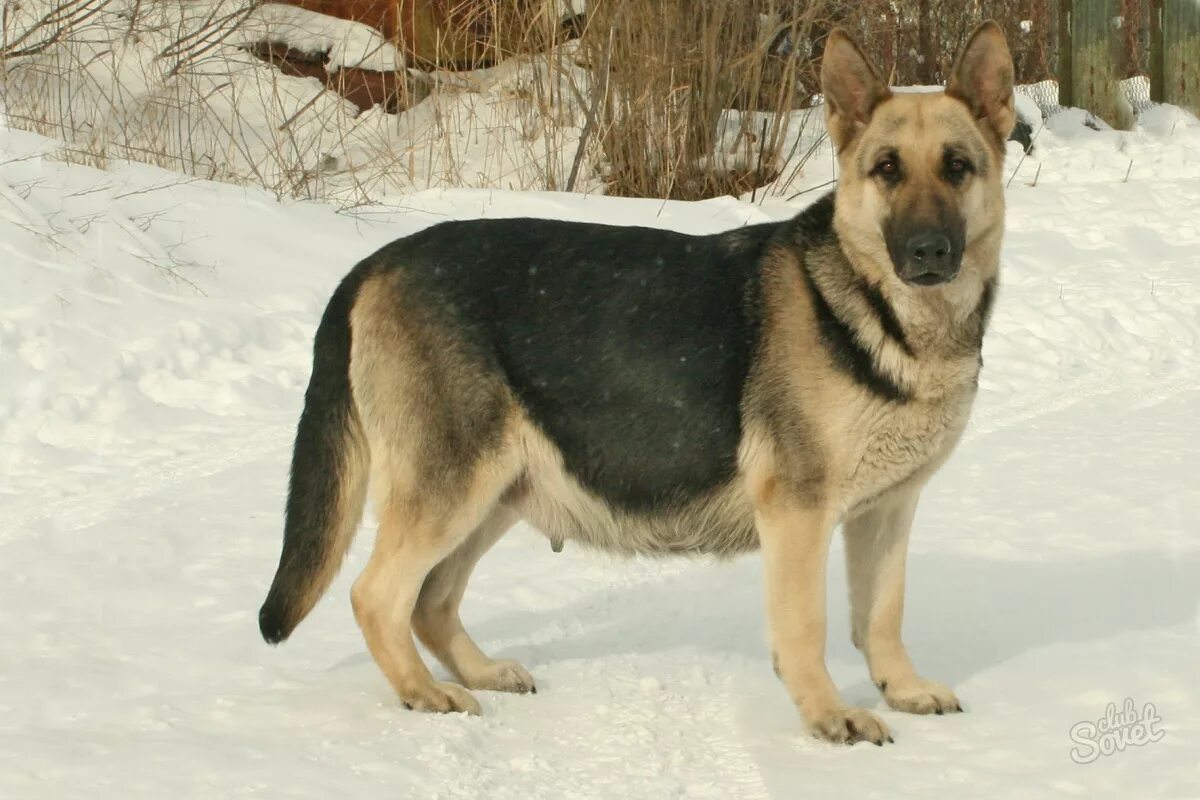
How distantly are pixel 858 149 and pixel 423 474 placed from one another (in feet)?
5.01

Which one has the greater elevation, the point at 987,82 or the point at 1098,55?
the point at 987,82

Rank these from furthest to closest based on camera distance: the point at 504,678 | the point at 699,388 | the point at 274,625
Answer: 1. the point at 504,678
2. the point at 699,388
3. the point at 274,625

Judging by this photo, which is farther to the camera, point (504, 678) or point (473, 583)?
point (473, 583)

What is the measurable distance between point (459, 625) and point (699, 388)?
3.54 feet

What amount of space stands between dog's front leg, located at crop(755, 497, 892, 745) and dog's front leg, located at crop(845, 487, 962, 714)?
270 millimetres

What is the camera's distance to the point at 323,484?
13.5 ft

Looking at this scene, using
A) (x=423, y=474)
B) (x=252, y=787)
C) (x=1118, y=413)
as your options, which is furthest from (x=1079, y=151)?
(x=252, y=787)

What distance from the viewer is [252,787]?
343 cm

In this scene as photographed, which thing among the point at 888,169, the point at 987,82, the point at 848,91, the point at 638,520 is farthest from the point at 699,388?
the point at 987,82

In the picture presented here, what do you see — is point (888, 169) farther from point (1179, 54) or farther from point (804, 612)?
point (1179, 54)

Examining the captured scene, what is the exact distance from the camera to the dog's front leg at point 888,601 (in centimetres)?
412

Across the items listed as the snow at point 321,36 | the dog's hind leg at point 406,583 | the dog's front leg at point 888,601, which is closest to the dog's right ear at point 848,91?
the dog's front leg at point 888,601

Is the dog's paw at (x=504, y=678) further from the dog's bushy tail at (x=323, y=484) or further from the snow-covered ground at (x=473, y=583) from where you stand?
the dog's bushy tail at (x=323, y=484)

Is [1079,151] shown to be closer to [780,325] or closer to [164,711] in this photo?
[780,325]
